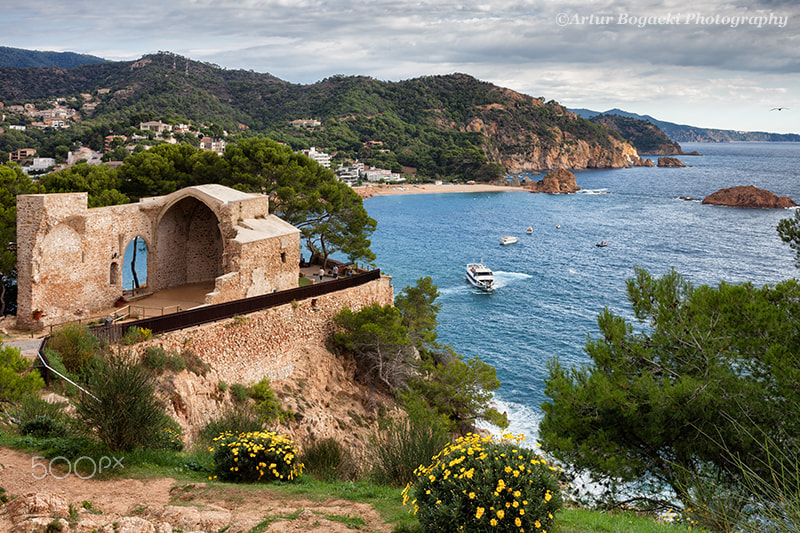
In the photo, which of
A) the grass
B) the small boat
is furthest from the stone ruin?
the small boat

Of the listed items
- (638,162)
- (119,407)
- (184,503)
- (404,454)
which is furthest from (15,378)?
(638,162)

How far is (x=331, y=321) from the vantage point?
21.0 metres

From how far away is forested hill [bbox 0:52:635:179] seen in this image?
429 feet

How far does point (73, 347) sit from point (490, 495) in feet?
36.2

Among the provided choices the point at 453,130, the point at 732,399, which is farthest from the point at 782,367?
the point at 453,130

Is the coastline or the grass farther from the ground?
the coastline

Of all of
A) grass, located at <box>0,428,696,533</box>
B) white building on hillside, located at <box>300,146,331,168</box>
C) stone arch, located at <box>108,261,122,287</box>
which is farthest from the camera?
white building on hillside, located at <box>300,146,331,168</box>

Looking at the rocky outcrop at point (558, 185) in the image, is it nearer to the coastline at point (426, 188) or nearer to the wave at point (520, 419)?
the coastline at point (426, 188)

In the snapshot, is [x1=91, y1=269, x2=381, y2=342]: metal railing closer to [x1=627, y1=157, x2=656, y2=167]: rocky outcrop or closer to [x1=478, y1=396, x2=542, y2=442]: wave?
[x1=478, y1=396, x2=542, y2=442]: wave

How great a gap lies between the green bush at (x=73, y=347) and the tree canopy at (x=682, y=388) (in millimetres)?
10210

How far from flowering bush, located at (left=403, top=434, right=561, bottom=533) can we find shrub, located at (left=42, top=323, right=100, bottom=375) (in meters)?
9.64

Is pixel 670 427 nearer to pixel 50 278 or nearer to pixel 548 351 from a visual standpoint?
pixel 50 278

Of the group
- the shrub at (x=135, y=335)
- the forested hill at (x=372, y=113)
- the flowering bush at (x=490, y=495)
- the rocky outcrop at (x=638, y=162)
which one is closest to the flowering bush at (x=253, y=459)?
the flowering bush at (x=490, y=495)

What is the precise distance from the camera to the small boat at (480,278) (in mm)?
41088
